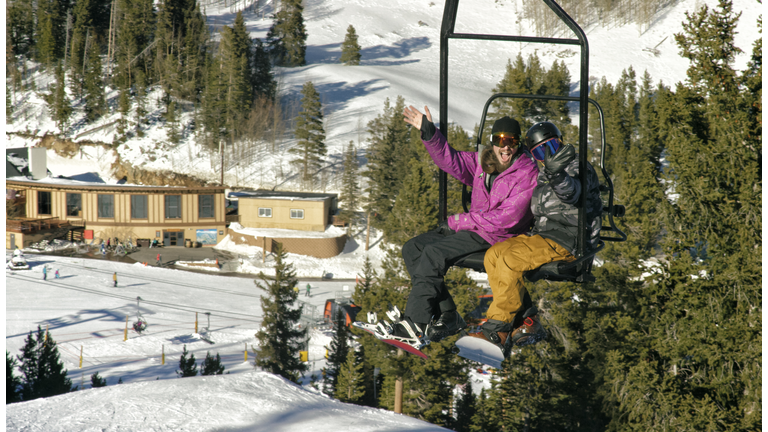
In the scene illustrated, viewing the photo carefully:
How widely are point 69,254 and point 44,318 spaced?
1208 cm

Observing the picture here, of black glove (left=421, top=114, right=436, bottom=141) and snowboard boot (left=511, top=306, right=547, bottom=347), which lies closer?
black glove (left=421, top=114, right=436, bottom=141)

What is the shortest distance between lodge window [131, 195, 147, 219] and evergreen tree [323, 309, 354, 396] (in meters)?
22.0

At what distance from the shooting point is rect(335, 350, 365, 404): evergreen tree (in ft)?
89.9

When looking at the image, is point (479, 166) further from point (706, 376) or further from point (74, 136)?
point (74, 136)

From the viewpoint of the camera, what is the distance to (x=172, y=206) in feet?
150

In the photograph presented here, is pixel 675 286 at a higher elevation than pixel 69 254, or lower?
higher

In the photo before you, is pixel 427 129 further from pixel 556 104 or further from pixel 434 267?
pixel 556 104

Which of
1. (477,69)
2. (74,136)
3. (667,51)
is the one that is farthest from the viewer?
(667,51)

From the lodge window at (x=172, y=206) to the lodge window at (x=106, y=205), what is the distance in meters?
3.91

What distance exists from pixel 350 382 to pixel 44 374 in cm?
1221

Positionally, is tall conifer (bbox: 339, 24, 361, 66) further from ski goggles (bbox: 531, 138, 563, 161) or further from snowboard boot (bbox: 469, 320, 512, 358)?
snowboard boot (bbox: 469, 320, 512, 358)

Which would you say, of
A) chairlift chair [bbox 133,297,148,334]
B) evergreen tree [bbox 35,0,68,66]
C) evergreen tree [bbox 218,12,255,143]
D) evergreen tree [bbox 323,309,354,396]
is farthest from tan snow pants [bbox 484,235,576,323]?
evergreen tree [bbox 35,0,68,66]

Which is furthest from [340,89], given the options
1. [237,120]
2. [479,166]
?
Answer: [479,166]

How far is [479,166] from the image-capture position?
17.4 ft
